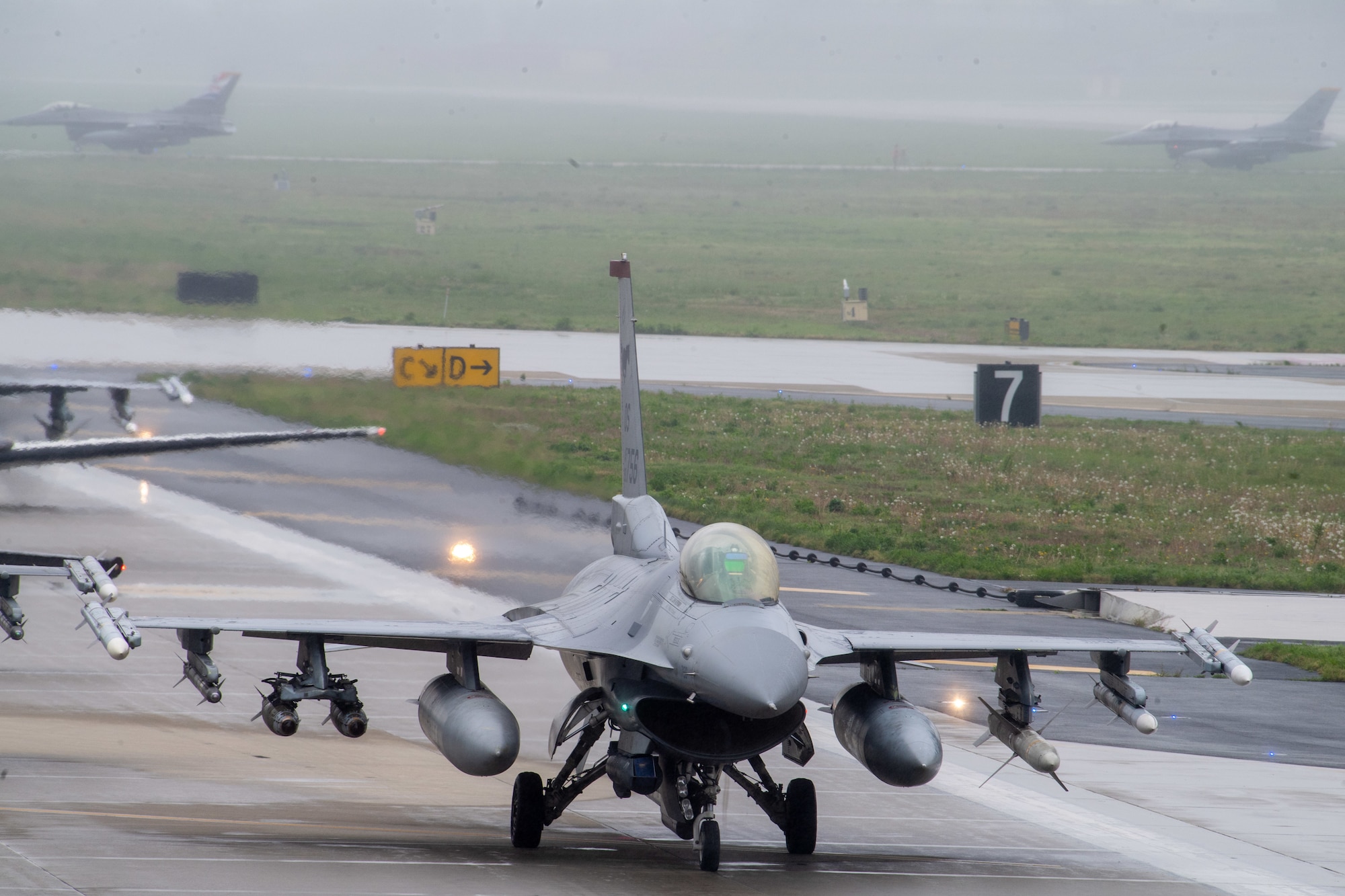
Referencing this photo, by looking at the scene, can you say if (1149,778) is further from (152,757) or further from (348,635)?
(152,757)

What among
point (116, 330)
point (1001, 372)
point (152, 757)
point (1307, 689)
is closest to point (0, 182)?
point (116, 330)

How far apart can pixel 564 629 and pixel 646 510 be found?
2.42 metres

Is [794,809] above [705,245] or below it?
below

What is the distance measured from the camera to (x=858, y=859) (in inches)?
643

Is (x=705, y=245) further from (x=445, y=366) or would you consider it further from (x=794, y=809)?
(x=794, y=809)

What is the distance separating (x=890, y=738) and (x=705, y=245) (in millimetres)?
93459

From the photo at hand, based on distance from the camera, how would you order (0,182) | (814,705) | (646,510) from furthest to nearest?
(0,182) < (814,705) < (646,510)

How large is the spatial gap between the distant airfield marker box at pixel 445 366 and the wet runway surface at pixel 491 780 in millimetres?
10111

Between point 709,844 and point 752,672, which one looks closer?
point 752,672

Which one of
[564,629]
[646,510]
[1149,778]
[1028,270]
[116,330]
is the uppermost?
[1028,270]

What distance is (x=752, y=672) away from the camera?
13.7 m

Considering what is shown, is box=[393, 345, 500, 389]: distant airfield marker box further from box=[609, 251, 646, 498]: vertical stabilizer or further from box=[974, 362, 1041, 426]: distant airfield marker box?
box=[609, 251, 646, 498]: vertical stabilizer

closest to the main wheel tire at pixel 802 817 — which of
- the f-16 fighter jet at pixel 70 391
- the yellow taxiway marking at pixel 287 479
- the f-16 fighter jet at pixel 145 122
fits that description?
the yellow taxiway marking at pixel 287 479

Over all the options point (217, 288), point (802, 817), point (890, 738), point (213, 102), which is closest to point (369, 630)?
point (802, 817)
